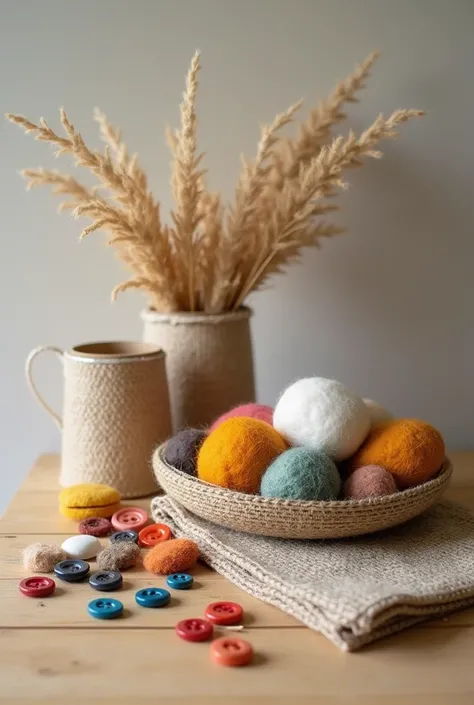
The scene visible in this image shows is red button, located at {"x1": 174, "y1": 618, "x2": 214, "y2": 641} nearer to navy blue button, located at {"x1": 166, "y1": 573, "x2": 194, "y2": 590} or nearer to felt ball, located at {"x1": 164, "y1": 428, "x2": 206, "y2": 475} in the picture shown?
navy blue button, located at {"x1": 166, "y1": 573, "x2": 194, "y2": 590}

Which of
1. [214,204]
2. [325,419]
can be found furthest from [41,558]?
[214,204]

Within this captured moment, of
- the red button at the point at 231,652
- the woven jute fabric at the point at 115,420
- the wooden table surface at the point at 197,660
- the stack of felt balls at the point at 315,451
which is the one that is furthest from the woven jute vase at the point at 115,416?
the red button at the point at 231,652

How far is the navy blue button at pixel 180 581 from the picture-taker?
0.57m

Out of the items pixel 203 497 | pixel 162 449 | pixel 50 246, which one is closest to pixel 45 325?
pixel 50 246

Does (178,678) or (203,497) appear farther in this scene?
(203,497)

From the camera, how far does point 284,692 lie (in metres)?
0.44

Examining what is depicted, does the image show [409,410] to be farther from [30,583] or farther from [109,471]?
[30,583]

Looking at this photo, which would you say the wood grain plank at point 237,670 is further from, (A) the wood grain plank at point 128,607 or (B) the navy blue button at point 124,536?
(B) the navy blue button at point 124,536

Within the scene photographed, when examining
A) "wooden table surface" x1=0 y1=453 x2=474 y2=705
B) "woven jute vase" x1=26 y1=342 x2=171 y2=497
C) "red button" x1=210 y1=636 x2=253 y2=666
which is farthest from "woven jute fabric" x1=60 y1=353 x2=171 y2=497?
"red button" x1=210 y1=636 x2=253 y2=666

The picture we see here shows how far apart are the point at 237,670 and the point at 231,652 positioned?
11 mm

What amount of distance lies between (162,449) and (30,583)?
0.18 meters

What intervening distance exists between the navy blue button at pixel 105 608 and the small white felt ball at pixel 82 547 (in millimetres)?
86

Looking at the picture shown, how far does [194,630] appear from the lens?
50 centimetres

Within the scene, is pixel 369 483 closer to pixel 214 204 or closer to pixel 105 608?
pixel 105 608
